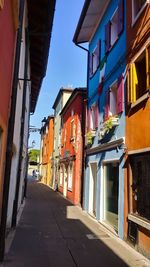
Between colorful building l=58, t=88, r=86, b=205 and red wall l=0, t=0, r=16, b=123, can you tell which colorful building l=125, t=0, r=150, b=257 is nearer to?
red wall l=0, t=0, r=16, b=123

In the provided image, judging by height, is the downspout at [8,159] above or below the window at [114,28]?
below

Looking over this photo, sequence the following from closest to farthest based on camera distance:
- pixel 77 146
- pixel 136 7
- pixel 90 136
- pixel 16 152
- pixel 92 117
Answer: pixel 136 7 < pixel 16 152 < pixel 90 136 < pixel 92 117 < pixel 77 146

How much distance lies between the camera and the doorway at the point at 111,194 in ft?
34.2

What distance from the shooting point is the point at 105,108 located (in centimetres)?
1200

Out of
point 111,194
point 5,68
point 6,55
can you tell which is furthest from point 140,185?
point 6,55

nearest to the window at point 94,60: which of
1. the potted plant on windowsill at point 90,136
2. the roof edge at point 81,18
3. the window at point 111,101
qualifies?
the roof edge at point 81,18

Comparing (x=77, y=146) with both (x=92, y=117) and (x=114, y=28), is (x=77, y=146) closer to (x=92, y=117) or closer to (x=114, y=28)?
(x=92, y=117)

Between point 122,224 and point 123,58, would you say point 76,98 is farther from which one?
point 122,224

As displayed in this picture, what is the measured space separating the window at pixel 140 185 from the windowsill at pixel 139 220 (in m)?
0.10

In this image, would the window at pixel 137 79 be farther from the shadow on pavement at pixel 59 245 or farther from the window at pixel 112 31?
the shadow on pavement at pixel 59 245

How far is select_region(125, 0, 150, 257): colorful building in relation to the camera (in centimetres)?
777

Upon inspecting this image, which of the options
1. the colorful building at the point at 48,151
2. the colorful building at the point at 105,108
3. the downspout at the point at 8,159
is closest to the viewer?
the downspout at the point at 8,159

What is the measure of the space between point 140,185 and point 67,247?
2.33 metres

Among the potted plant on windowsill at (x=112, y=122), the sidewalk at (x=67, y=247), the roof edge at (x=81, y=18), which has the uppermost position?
the roof edge at (x=81, y=18)
